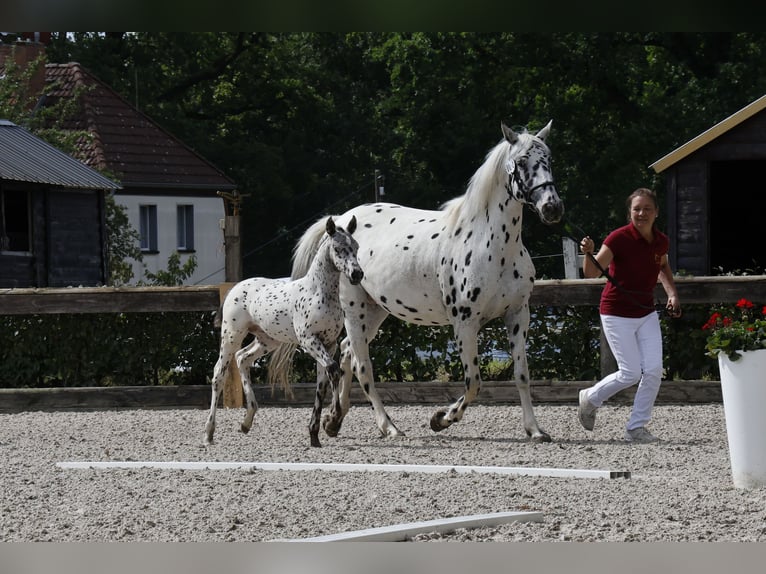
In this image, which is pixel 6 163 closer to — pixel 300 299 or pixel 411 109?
pixel 300 299

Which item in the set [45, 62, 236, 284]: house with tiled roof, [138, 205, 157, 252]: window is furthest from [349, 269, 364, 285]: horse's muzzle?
[138, 205, 157, 252]: window

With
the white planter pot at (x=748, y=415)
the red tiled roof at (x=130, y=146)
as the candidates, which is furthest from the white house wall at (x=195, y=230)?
the white planter pot at (x=748, y=415)

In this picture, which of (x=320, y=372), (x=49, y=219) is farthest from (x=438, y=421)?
(x=49, y=219)

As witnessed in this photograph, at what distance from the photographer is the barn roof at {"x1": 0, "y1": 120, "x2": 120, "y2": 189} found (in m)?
28.2

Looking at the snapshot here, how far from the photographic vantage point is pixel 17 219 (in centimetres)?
3139

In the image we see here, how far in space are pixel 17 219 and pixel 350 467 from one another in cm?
2539

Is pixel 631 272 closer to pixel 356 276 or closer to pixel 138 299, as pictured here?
pixel 356 276

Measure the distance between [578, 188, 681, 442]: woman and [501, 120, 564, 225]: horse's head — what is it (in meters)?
0.48

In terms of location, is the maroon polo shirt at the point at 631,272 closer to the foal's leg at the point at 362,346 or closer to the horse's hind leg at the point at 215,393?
the foal's leg at the point at 362,346

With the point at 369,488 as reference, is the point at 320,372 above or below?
above

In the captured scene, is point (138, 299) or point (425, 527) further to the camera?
point (138, 299)

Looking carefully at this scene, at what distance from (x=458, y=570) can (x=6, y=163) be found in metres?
26.0

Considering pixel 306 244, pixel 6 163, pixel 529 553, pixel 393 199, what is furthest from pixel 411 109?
pixel 529 553

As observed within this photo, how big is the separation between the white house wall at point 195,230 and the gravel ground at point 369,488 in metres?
38.2
